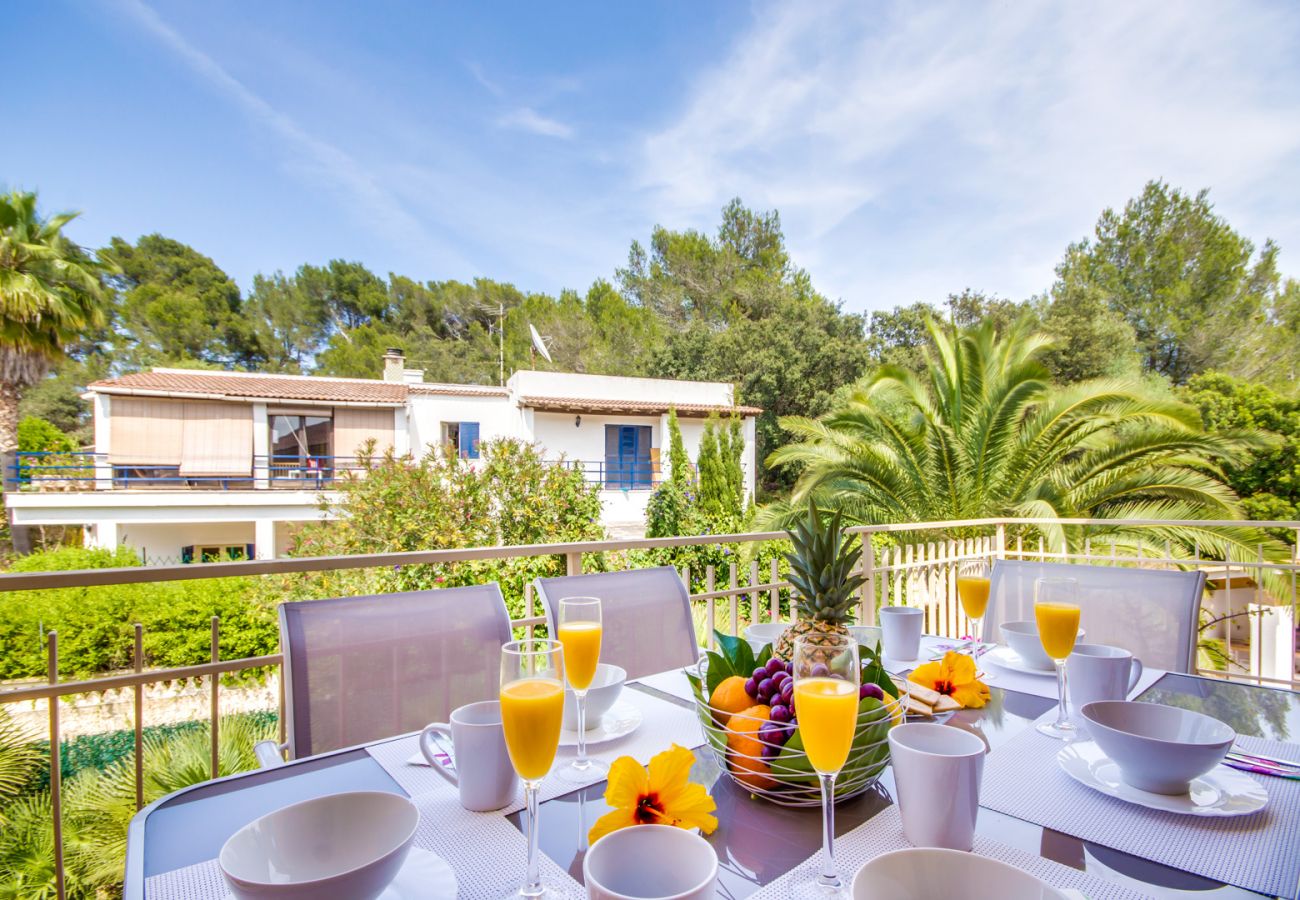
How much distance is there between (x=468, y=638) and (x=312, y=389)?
14.6 meters

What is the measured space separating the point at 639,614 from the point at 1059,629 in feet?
3.17

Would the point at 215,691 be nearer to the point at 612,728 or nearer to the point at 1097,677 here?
the point at 612,728

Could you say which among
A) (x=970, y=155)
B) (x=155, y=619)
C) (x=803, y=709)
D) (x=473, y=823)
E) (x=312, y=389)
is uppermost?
(x=970, y=155)

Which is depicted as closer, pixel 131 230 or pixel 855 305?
pixel 855 305

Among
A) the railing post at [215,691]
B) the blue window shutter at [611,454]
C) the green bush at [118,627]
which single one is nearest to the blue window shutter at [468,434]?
the blue window shutter at [611,454]

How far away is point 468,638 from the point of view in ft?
4.65

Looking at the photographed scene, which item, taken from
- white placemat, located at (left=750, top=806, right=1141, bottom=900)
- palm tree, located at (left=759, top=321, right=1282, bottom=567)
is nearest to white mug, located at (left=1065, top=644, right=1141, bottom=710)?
white placemat, located at (left=750, top=806, right=1141, bottom=900)

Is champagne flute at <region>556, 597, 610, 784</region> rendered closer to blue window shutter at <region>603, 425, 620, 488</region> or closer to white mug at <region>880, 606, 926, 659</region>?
white mug at <region>880, 606, 926, 659</region>

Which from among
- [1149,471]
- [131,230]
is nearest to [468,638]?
[1149,471]

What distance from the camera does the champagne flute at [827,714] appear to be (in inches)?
24.1

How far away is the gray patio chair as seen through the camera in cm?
124

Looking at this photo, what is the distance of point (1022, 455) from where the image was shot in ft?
20.6

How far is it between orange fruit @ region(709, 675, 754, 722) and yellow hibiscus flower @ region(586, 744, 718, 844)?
0.20 meters

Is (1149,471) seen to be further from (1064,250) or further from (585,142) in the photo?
(585,142)
